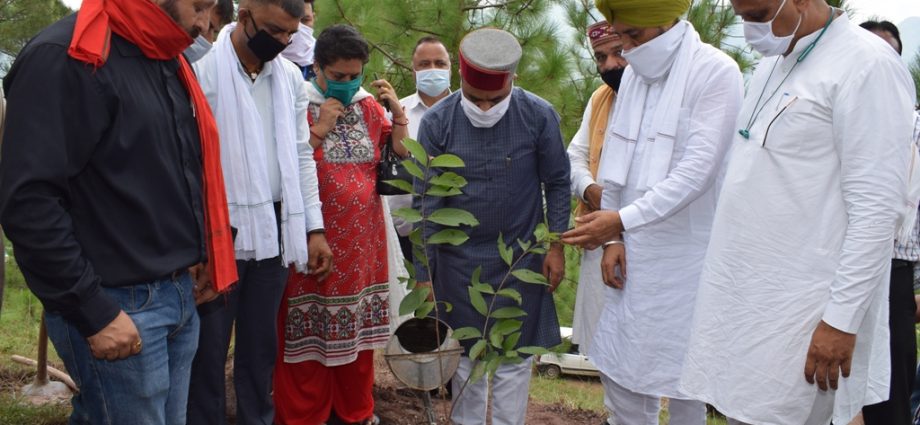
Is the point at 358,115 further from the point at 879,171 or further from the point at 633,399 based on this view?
the point at 879,171

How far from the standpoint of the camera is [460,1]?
6047 mm

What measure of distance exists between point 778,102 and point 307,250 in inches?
68.1

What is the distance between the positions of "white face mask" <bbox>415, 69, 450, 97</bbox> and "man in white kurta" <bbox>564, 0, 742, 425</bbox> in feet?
4.78


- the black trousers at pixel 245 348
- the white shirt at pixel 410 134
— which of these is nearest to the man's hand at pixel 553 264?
the white shirt at pixel 410 134

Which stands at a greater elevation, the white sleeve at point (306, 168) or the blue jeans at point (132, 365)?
the white sleeve at point (306, 168)

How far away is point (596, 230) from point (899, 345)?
4.84 ft

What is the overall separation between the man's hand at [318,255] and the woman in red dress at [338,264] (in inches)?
5.1

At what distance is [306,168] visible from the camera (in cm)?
304

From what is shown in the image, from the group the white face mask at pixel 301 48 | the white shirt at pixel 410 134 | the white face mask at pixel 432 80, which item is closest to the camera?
the white face mask at pixel 301 48

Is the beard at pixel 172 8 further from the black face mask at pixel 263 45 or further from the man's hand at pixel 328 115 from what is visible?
the man's hand at pixel 328 115

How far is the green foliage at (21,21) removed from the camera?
26.5ft

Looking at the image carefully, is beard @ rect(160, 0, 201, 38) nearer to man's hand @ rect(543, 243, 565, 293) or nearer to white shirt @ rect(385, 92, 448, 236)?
man's hand @ rect(543, 243, 565, 293)

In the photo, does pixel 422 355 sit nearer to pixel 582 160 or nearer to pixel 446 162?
pixel 446 162

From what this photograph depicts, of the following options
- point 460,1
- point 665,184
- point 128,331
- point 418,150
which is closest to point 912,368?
point 665,184
